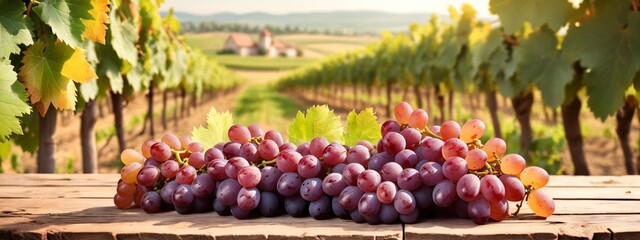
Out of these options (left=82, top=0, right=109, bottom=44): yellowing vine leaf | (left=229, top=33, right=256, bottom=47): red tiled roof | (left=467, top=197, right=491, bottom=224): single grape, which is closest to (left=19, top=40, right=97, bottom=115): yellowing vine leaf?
(left=82, top=0, right=109, bottom=44): yellowing vine leaf

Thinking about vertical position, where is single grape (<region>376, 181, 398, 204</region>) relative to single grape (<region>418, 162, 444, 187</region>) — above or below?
below

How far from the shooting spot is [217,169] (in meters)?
1.73

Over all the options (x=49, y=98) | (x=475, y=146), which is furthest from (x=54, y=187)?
(x=475, y=146)

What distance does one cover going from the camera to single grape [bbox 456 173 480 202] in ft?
5.07

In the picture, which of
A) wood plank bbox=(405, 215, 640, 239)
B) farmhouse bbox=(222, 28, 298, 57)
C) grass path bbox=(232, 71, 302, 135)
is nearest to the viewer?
wood plank bbox=(405, 215, 640, 239)

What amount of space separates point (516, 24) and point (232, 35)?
111482 millimetres

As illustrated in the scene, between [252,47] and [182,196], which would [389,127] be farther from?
[252,47]

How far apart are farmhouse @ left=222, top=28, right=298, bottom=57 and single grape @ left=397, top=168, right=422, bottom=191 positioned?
103 metres

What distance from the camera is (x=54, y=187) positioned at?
2.15 m

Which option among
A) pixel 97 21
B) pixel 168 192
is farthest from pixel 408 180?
pixel 97 21

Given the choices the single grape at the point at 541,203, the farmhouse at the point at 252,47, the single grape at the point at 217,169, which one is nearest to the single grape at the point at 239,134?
the single grape at the point at 217,169

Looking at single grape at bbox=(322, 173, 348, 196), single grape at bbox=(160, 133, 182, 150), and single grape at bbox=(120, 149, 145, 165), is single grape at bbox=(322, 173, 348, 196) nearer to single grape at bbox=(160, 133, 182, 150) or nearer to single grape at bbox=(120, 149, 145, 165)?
single grape at bbox=(160, 133, 182, 150)

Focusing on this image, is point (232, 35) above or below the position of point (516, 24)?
above

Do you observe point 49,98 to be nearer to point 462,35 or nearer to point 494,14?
point 494,14
